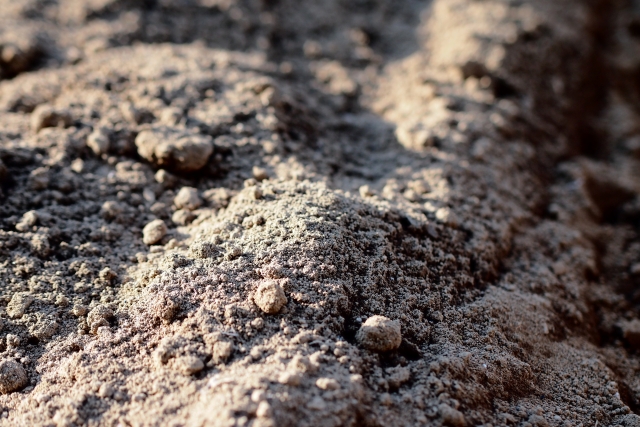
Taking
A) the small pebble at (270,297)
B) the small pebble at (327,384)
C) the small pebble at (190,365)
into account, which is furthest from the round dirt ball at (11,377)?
the small pebble at (327,384)

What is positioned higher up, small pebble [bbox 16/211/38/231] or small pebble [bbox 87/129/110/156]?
small pebble [bbox 87/129/110/156]

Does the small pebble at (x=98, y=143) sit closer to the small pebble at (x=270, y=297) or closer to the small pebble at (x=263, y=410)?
the small pebble at (x=270, y=297)

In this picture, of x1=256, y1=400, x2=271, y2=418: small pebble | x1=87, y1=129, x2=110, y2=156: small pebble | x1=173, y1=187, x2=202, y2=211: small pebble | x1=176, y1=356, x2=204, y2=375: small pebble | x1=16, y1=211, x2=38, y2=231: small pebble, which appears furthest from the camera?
x1=87, y1=129, x2=110, y2=156: small pebble

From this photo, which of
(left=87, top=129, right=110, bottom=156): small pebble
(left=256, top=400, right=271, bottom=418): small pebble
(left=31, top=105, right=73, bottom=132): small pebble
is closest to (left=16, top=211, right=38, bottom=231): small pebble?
(left=87, top=129, right=110, bottom=156): small pebble

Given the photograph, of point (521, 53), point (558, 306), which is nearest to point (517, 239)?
point (558, 306)

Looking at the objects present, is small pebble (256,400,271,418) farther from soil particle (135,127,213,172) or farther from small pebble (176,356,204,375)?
soil particle (135,127,213,172)

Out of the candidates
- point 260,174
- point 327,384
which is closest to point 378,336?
point 327,384

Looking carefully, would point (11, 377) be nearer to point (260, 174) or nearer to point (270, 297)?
point (270, 297)
